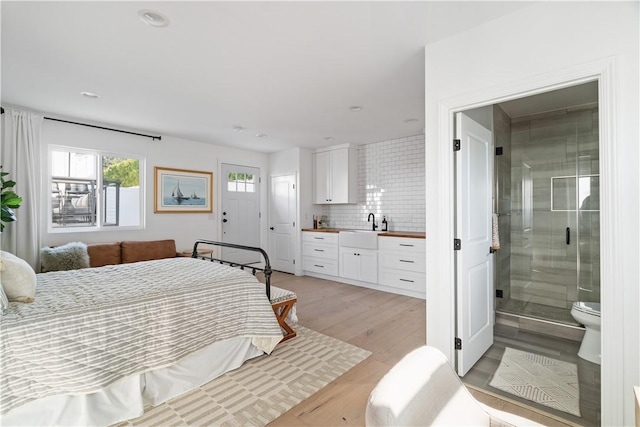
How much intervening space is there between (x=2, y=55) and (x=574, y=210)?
5748 millimetres

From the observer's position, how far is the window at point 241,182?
5840 millimetres

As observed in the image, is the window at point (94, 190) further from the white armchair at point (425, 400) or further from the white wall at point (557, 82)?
the white armchair at point (425, 400)

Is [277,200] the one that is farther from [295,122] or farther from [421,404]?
[421,404]

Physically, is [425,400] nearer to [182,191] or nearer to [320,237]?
[320,237]

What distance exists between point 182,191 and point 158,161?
1.95 ft

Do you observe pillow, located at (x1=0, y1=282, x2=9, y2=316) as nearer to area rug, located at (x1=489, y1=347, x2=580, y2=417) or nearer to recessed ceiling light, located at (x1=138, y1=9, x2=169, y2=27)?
recessed ceiling light, located at (x1=138, y1=9, x2=169, y2=27)

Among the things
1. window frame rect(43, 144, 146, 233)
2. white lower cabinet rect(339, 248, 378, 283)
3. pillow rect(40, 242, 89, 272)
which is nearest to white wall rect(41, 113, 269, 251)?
window frame rect(43, 144, 146, 233)

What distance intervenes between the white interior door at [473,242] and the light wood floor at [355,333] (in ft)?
1.48

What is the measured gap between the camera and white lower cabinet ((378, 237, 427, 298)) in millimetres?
Result: 4371

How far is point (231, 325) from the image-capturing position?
8.03ft

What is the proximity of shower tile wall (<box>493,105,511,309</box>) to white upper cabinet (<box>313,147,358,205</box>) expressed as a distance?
8.30ft

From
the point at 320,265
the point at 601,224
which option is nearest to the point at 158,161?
the point at 320,265

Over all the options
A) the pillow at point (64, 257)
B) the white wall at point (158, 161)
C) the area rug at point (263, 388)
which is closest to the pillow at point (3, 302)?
the area rug at point (263, 388)

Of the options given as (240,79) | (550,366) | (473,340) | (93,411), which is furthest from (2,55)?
(550,366)
